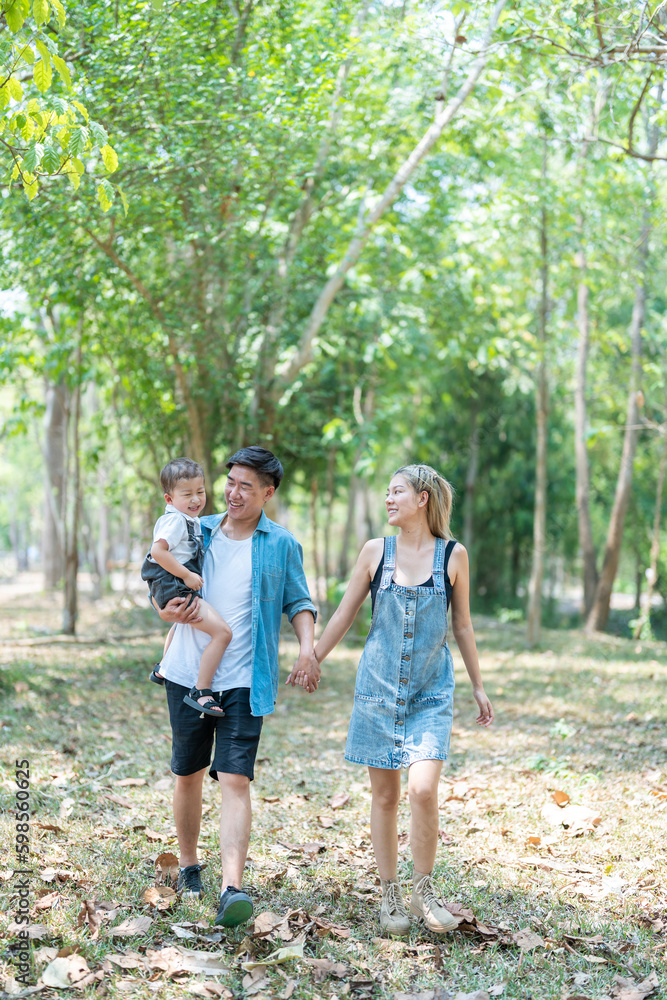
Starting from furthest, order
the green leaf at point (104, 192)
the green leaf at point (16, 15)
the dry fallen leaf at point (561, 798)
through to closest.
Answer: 1. the dry fallen leaf at point (561, 798)
2. the green leaf at point (104, 192)
3. the green leaf at point (16, 15)

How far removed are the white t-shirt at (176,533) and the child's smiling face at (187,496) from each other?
0.09 ft

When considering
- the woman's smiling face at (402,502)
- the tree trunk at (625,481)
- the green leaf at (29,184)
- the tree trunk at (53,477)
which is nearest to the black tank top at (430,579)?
the woman's smiling face at (402,502)

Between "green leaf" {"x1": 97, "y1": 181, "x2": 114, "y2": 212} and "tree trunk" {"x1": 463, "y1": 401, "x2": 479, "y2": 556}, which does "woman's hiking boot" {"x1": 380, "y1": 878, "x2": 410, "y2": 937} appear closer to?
"green leaf" {"x1": 97, "y1": 181, "x2": 114, "y2": 212}

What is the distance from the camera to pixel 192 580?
362 cm

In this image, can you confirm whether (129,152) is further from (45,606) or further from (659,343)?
(659,343)

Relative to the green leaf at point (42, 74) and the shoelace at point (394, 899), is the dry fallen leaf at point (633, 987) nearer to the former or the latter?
the shoelace at point (394, 899)

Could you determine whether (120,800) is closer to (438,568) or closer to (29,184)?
(438,568)

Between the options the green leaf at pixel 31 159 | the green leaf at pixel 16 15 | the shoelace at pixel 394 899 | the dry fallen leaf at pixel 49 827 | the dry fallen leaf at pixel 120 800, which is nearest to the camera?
the green leaf at pixel 16 15

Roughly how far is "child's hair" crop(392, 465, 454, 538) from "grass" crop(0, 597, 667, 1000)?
167 centimetres

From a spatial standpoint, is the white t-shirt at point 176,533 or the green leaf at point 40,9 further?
the white t-shirt at point 176,533

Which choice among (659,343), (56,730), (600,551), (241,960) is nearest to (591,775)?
(241,960)

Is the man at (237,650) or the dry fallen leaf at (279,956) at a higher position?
the man at (237,650)

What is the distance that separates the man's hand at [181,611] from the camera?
3.55 m

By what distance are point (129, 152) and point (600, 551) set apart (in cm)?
2205
